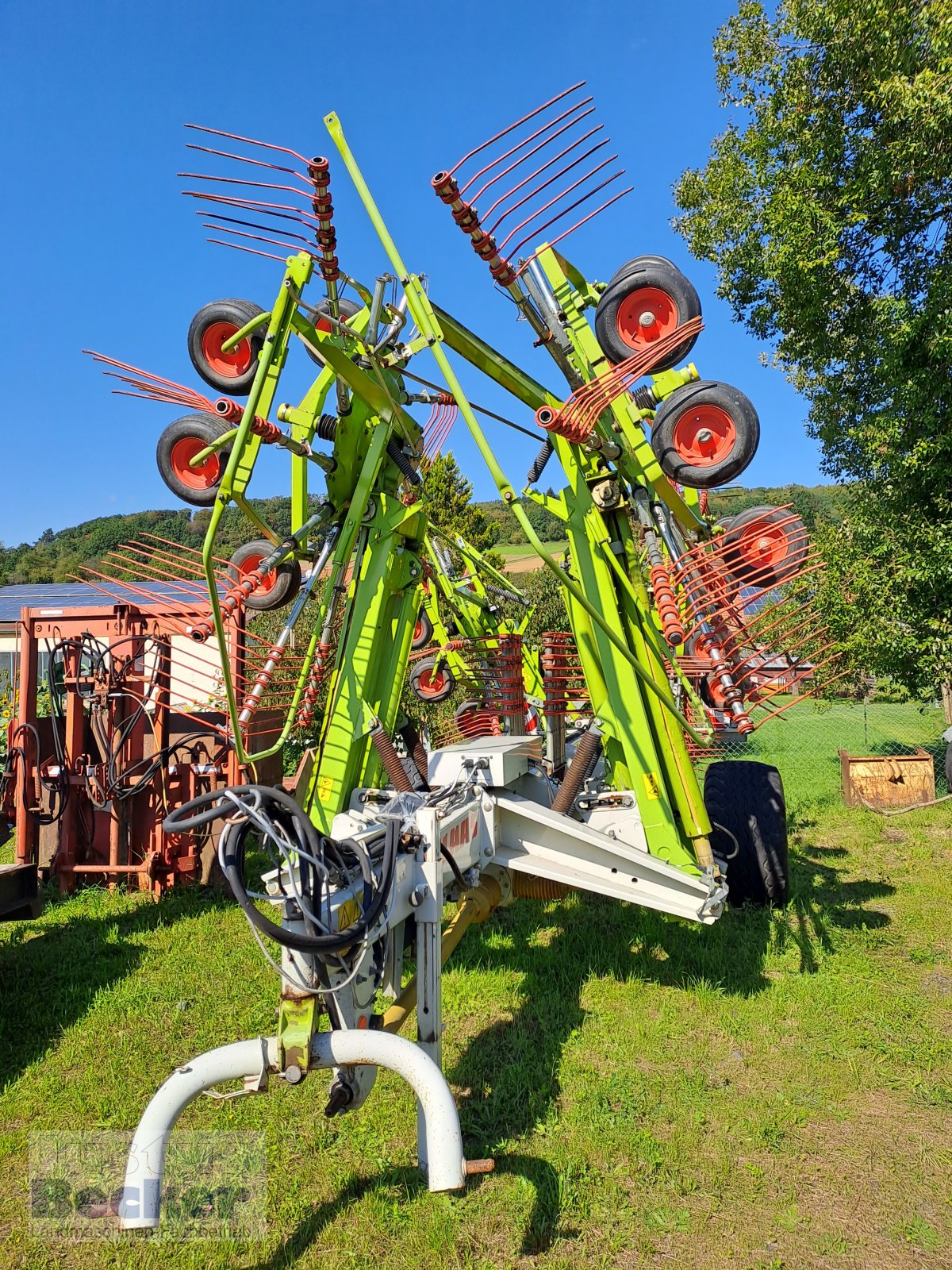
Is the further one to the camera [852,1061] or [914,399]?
[914,399]

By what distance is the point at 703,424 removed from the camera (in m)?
4.57

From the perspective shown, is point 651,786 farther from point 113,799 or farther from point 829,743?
point 829,743

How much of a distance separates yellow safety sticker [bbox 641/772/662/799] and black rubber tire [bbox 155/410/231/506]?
10.5ft

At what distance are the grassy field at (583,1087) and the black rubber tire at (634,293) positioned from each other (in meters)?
3.73

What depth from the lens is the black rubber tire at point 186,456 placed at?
17.4ft

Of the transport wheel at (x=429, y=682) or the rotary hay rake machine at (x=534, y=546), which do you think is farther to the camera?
the transport wheel at (x=429, y=682)

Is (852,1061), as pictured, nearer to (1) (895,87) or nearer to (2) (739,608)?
(2) (739,608)

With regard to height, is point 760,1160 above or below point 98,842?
below

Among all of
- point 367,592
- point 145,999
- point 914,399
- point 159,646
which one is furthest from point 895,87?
point 145,999

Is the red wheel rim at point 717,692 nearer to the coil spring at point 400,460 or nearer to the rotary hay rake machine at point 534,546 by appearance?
the rotary hay rake machine at point 534,546

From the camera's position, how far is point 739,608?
4828 mm

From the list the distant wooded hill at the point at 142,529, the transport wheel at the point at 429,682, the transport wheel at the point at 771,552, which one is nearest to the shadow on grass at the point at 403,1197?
the transport wheel at the point at 771,552

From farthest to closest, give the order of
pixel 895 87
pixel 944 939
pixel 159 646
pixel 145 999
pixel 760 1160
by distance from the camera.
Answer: pixel 895 87, pixel 159 646, pixel 944 939, pixel 145 999, pixel 760 1160

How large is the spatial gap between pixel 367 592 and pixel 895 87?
10491mm
